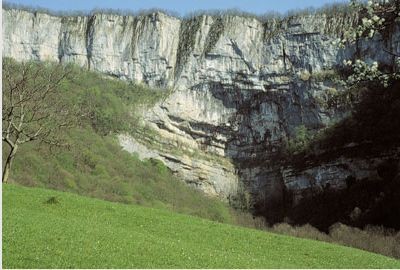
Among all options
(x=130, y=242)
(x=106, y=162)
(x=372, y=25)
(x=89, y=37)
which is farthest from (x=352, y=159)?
(x=372, y=25)

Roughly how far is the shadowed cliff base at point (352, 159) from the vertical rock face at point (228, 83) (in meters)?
2.25

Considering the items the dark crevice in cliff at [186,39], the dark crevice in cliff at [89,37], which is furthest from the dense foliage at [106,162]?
the dark crevice in cliff at [186,39]

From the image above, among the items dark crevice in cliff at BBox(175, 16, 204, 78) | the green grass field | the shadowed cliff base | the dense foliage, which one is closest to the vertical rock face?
dark crevice in cliff at BBox(175, 16, 204, 78)

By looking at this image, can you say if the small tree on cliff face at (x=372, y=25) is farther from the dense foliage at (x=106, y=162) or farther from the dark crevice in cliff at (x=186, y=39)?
the dark crevice in cliff at (x=186, y=39)

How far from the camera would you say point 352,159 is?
244 feet

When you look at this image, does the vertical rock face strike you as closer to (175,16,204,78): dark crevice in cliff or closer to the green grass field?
(175,16,204,78): dark crevice in cliff

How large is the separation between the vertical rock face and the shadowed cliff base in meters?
2.25

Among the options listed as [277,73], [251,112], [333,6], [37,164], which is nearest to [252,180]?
[251,112]

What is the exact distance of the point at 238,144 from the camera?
85812 millimetres

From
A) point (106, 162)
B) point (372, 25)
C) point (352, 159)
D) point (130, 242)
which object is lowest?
point (106, 162)

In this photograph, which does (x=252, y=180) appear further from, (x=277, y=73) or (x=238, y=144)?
(x=277, y=73)

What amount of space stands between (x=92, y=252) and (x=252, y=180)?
237ft

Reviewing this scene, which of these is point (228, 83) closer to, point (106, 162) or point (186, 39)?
point (186, 39)

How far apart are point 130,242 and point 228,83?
70.4m
